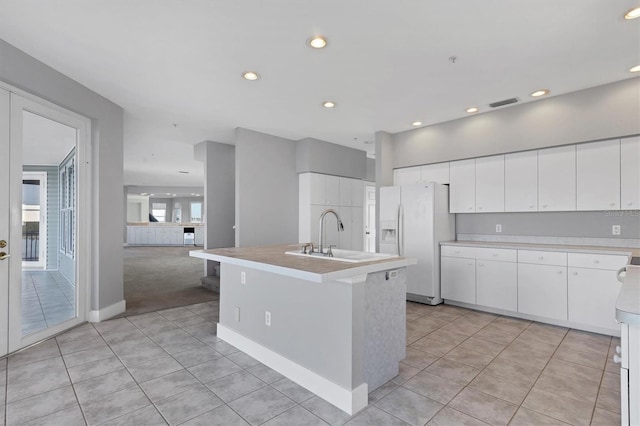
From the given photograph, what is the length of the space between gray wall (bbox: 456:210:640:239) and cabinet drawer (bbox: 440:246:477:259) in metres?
0.62

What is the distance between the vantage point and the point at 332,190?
6.03 metres

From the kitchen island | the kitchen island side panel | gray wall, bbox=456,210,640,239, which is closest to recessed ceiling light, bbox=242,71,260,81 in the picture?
the kitchen island

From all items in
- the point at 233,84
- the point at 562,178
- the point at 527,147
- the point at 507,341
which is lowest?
the point at 507,341

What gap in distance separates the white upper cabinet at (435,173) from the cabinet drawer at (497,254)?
1.18m

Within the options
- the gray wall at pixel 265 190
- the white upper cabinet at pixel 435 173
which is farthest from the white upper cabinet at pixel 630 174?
the gray wall at pixel 265 190

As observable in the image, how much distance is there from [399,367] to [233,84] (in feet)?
10.4

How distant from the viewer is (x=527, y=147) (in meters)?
3.87

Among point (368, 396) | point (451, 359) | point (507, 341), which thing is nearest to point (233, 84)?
point (368, 396)

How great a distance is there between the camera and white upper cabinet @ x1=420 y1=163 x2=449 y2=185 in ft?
15.4

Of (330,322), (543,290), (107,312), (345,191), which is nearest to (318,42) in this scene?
(330,322)

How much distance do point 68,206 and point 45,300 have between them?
3.42ft

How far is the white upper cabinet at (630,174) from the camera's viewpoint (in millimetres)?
3217

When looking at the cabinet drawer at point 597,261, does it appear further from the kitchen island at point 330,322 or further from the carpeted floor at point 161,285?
the carpeted floor at point 161,285

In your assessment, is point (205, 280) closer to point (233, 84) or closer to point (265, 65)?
point (233, 84)
